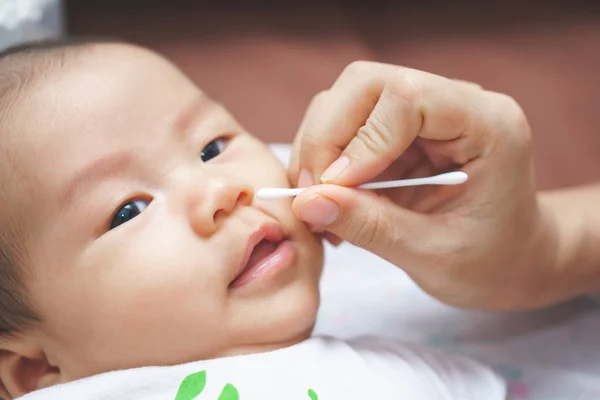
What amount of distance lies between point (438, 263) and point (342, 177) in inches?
8.0

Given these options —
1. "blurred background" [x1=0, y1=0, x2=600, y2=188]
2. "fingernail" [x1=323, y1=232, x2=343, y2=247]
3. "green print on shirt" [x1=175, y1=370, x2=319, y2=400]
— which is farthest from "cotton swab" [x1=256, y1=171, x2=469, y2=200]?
"blurred background" [x1=0, y1=0, x2=600, y2=188]

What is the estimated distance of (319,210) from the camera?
2.74 feet

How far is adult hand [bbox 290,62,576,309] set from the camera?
0.85 meters

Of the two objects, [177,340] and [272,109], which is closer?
[177,340]

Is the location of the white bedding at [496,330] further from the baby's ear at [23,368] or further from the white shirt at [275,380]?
the baby's ear at [23,368]

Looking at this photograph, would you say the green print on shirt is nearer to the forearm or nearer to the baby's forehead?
the baby's forehead

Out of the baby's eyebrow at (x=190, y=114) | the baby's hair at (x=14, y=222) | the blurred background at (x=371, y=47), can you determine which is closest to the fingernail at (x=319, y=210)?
the baby's eyebrow at (x=190, y=114)

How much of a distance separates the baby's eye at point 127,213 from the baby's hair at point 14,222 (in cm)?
12

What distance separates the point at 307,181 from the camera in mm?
916

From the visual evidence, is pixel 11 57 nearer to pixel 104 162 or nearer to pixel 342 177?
pixel 104 162

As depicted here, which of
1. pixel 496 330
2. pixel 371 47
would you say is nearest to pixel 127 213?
pixel 496 330

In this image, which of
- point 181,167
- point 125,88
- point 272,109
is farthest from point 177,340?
point 272,109

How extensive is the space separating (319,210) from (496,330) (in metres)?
0.52

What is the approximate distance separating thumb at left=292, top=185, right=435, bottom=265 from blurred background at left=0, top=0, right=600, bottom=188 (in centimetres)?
61
